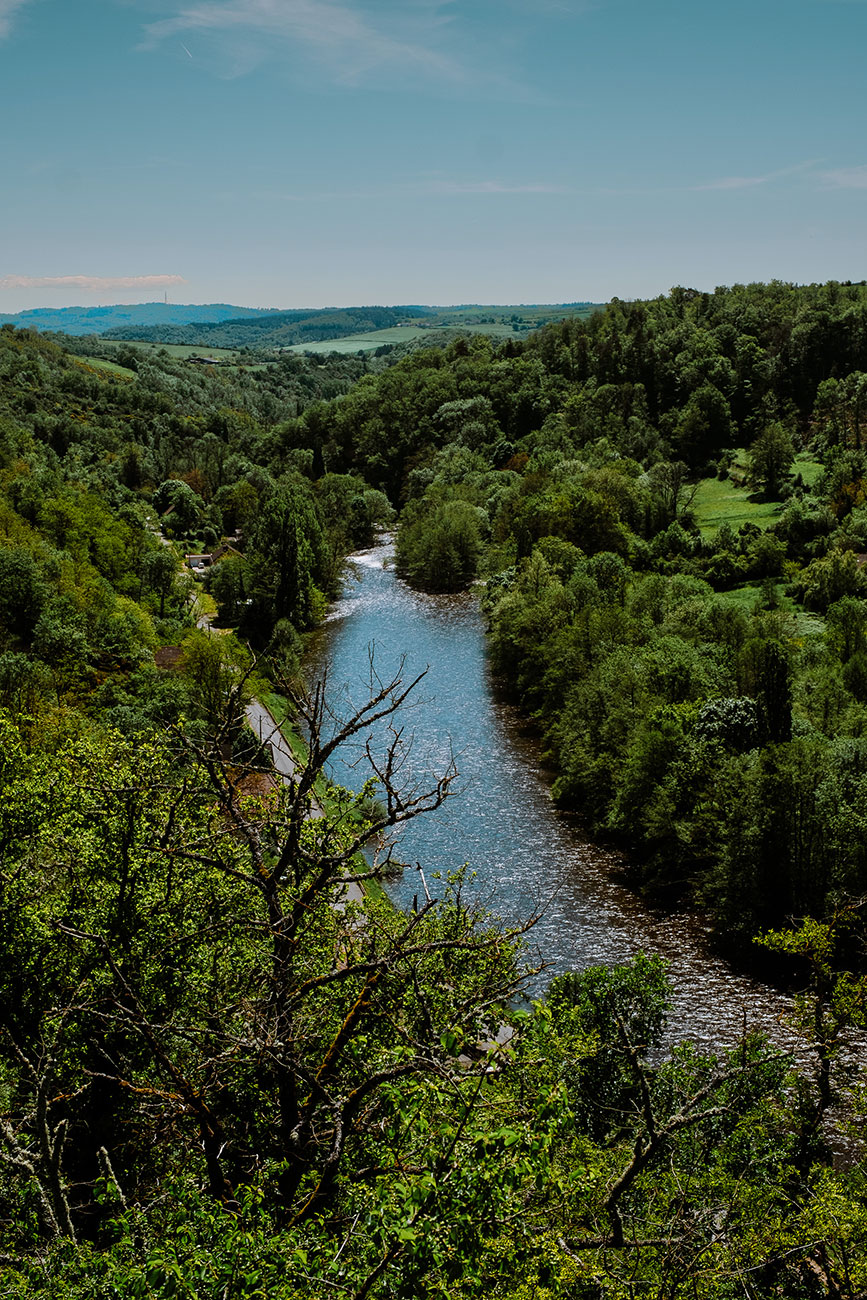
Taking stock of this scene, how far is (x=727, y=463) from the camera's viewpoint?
108 m

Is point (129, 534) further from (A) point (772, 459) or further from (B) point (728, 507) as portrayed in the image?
(A) point (772, 459)

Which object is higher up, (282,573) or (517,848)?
(282,573)

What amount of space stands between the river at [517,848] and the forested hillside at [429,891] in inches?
75.3

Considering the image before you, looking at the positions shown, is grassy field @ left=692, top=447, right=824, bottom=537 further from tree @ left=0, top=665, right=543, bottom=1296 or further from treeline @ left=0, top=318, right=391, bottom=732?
tree @ left=0, top=665, right=543, bottom=1296

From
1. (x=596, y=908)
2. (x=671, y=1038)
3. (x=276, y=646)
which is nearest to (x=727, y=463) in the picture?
(x=276, y=646)

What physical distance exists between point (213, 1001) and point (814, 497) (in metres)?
83.2

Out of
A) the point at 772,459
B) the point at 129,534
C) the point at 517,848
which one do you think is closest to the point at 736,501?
the point at 772,459

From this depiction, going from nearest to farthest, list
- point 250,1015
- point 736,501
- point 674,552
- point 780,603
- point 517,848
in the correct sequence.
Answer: point 250,1015, point 517,848, point 780,603, point 674,552, point 736,501

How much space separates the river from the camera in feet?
106

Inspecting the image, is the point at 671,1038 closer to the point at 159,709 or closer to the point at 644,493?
the point at 159,709

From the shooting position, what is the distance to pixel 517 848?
42.0 meters

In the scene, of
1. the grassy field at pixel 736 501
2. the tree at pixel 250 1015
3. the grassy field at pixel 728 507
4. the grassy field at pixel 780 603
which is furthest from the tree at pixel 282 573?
the tree at pixel 250 1015

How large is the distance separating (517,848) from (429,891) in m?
9.14

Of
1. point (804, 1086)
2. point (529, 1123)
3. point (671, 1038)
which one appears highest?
point (529, 1123)
